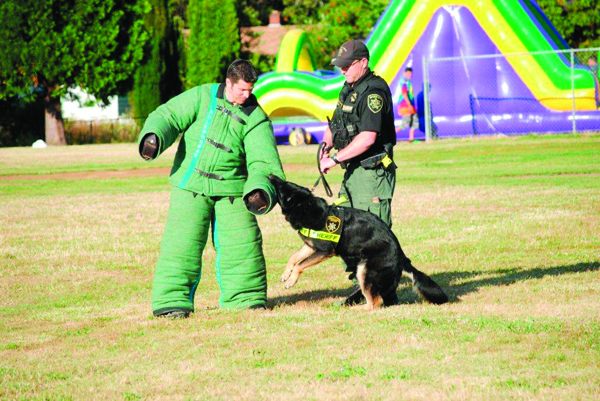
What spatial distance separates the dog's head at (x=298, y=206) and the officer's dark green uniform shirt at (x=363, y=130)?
2.07 ft

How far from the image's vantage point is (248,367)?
5289 millimetres

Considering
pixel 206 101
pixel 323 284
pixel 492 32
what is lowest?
pixel 323 284

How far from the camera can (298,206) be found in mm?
6844

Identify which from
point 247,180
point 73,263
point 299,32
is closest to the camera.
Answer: point 247,180

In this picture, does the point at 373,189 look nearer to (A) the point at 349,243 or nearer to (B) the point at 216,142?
(A) the point at 349,243

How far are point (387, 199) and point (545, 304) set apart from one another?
59.5 inches

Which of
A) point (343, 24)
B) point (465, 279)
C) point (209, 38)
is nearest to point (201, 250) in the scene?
point (465, 279)

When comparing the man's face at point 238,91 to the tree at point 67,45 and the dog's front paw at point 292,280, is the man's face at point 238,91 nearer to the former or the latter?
the dog's front paw at point 292,280

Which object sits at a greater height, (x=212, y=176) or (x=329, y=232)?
(x=212, y=176)

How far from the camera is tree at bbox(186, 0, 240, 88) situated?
42.3 meters

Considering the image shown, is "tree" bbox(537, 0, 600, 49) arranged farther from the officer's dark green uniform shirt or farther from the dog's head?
the dog's head

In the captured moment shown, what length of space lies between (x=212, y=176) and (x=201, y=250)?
596mm

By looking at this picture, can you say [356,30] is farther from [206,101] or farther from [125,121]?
[206,101]

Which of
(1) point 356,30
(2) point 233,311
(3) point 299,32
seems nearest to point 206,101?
(2) point 233,311
